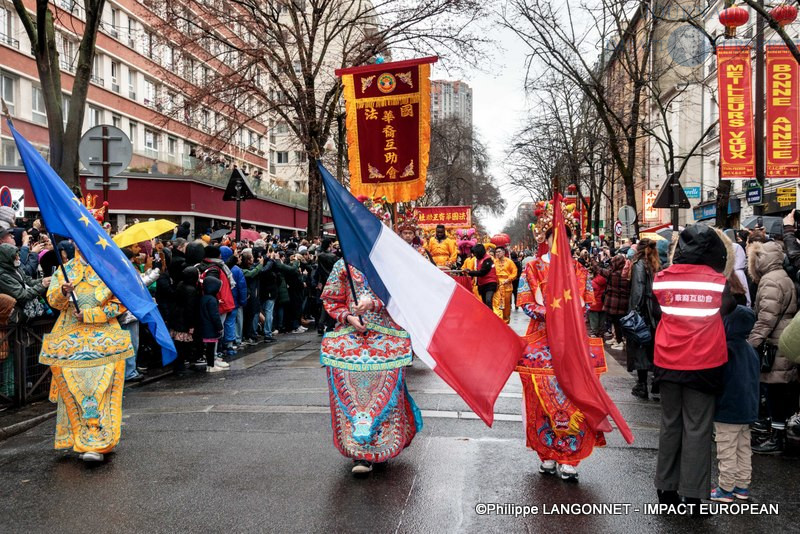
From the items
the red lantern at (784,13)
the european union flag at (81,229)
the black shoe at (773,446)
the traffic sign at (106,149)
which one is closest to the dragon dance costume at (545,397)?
the black shoe at (773,446)

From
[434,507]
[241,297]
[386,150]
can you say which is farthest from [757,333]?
[241,297]

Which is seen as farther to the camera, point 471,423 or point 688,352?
point 471,423

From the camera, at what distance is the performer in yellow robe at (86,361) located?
6.02m

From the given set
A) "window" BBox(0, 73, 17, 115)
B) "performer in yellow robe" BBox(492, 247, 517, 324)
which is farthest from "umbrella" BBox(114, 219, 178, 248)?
"window" BBox(0, 73, 17, 115)

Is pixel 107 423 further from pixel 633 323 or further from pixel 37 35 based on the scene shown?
pixel 37 35

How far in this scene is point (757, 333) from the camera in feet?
20.3

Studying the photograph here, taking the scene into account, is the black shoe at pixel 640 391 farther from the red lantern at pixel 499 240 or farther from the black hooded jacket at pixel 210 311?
the red lantern at pixel 499 240

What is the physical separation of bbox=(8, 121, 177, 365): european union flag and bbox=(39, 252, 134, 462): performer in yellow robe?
25 cm

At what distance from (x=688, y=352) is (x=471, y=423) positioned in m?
3.06

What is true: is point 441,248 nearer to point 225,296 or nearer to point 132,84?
point 225,296

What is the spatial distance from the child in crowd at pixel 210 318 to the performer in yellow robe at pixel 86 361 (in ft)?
14.3

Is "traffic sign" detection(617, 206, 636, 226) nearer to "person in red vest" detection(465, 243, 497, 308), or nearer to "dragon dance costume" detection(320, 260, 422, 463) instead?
"person in red vest" detection(465, 243, 497, 308)

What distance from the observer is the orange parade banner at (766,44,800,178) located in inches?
620

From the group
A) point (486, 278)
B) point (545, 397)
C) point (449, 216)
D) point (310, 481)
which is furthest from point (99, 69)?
point (545, 397)
